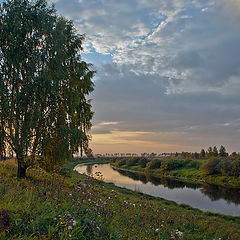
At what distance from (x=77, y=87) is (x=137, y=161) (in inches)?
2893

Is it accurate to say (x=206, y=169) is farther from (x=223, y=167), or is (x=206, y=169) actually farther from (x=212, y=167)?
(x=223, y=167)

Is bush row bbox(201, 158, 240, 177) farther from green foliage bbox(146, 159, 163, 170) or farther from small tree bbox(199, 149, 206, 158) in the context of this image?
small tree bbox(199, 149, 206, 158)

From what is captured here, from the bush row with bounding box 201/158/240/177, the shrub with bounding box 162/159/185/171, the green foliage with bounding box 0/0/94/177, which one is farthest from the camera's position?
the shrub with bounding box 162/159/185/171

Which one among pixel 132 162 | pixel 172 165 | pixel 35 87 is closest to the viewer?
pixel 35 87

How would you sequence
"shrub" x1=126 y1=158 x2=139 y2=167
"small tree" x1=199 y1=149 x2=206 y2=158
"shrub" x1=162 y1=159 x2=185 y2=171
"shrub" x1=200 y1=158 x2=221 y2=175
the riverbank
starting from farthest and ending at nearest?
"small tree" x1=199 y1=149 x2=206 y2=158 → "shrub" x1=126 y1=158 x2=139 y2=167 → "shrub" x1=162 y1=159 x2=185 y2=171 → "shrub" x1=200 y1=158 x2=221 y2=175 → the riverbank

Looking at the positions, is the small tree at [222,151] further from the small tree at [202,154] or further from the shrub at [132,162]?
the shrub at [132,162]

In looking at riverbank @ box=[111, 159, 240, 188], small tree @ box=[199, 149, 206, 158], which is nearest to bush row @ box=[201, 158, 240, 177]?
riverbank @ box=[111, 159, 240, 188]

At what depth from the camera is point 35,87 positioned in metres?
12.3

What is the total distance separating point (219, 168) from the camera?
46.8m

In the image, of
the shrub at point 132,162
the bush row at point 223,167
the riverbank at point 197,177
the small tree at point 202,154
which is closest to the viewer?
the riverbank at point 197,177

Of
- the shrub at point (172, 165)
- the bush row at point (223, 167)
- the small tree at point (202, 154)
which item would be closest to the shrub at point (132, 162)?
the shrub at point (172, 165)

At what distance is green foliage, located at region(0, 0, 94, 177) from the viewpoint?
12047 mm

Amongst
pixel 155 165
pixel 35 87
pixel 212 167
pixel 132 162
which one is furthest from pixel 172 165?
pixel 35 87

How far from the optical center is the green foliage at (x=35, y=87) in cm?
1205
